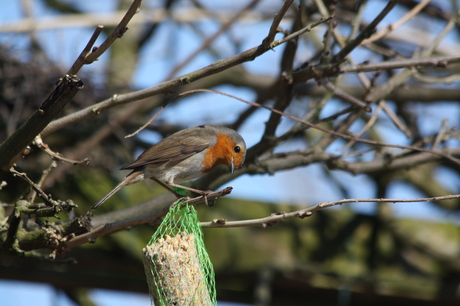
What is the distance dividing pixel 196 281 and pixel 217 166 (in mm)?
1100

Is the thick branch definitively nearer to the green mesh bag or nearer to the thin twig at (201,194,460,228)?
the green mesh bag

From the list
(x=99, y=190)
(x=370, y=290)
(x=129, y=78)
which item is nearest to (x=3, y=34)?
(x=99, y=190)

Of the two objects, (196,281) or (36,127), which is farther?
(196,281)

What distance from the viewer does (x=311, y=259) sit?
4.75 meters

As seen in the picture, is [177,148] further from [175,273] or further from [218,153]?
[175,273]

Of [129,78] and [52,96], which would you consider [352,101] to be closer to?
[52,96]

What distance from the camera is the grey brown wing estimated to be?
3145mm

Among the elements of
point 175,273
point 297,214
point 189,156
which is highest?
point 189,156

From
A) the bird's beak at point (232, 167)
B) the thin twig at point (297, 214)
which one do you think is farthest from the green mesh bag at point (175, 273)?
the bird's beak at point (232, 167)

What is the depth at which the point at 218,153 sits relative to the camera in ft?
11.0

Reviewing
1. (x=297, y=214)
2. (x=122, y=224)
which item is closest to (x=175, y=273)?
(x=122, y=224)

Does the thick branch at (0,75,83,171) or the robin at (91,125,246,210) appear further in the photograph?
the robin at (91,125,246,210)

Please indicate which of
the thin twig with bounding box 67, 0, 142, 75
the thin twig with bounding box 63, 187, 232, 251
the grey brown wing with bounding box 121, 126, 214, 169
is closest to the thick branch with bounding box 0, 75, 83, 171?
the thin twig with bounding box 67, 0, 142, 75

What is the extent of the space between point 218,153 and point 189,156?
18cm
